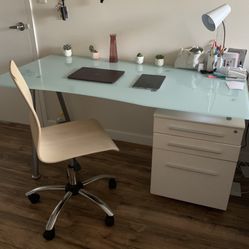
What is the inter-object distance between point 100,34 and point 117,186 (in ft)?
3.78

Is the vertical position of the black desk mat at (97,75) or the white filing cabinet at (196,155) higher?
the black desk mat at (97,75)

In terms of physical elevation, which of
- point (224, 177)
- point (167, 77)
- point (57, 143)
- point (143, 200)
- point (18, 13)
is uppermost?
point (18, 13)

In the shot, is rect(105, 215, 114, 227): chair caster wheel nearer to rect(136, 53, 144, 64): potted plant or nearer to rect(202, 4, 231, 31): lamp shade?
rect(136, 53, 144, 64): potted plant

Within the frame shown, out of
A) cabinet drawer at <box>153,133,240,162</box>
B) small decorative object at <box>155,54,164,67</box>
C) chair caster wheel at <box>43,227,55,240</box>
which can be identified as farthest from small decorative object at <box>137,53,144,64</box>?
chair caster wheel at <box>43,227,55,240</box>

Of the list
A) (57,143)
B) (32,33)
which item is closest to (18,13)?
(32,33)

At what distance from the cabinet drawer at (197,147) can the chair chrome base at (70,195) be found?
0.47 meters

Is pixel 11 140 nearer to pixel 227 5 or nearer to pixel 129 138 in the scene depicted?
pixel 129 138

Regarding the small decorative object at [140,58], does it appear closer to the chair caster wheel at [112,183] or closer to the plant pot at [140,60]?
the plant pot at [140,60]

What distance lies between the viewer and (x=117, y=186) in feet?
6.73

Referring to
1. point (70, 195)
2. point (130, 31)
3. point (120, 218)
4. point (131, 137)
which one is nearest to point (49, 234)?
point (70, 195)

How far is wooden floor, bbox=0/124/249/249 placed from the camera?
64.3 inches

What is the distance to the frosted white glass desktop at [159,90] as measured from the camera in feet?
4.91

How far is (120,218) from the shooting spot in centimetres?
178

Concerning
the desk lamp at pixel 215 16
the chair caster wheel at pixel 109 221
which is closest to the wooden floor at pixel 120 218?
the chair caster wheel at pixel 109 221
